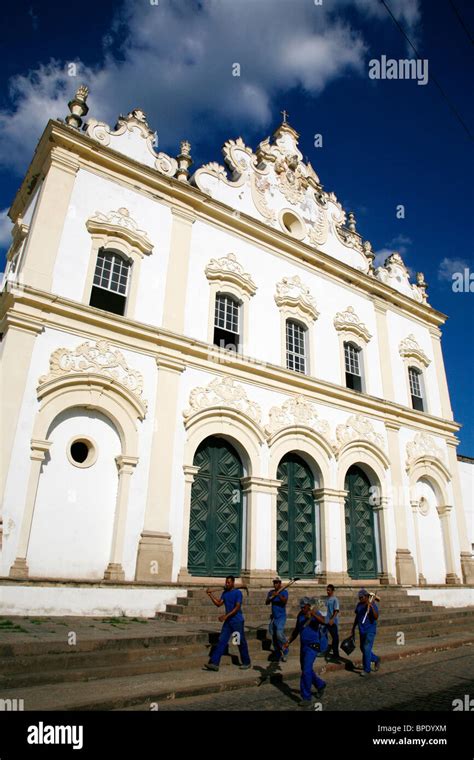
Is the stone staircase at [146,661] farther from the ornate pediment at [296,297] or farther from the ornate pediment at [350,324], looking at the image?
the ornate pediment at [350,324]

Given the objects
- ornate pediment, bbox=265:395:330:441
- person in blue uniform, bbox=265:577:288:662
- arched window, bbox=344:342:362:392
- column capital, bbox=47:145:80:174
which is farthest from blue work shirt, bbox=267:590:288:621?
column capital, bbox=47:145:80:174

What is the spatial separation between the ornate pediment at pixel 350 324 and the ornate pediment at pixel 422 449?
12.5 ft

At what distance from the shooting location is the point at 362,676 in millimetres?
7301

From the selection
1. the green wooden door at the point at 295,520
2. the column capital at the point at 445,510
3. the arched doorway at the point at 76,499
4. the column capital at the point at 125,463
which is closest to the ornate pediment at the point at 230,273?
the green wooden door at the point at 295,520

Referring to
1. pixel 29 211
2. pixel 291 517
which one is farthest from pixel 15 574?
pixel 29 211

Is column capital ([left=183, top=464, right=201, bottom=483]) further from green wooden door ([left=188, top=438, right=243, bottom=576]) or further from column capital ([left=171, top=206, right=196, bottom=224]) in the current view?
column capital ([left=171, top=206, right=196, bottom=224])

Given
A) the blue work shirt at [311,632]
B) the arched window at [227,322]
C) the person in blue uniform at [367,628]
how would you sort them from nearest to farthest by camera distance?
the blue work shirt at [311,632]
the person in blue uniform at [367,628]
the arched window at [227,322]

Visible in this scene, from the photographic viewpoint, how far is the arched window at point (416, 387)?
59.5 feet

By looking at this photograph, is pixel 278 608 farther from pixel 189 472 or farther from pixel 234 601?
pixel 189 472

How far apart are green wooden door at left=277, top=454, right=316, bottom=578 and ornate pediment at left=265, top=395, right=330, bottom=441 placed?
0.99m

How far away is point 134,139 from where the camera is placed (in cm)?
1369

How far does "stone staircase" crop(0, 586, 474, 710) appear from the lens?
5543 mm

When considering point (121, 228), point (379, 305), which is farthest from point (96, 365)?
point (379, 305)

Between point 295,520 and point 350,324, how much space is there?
22.5 ft
